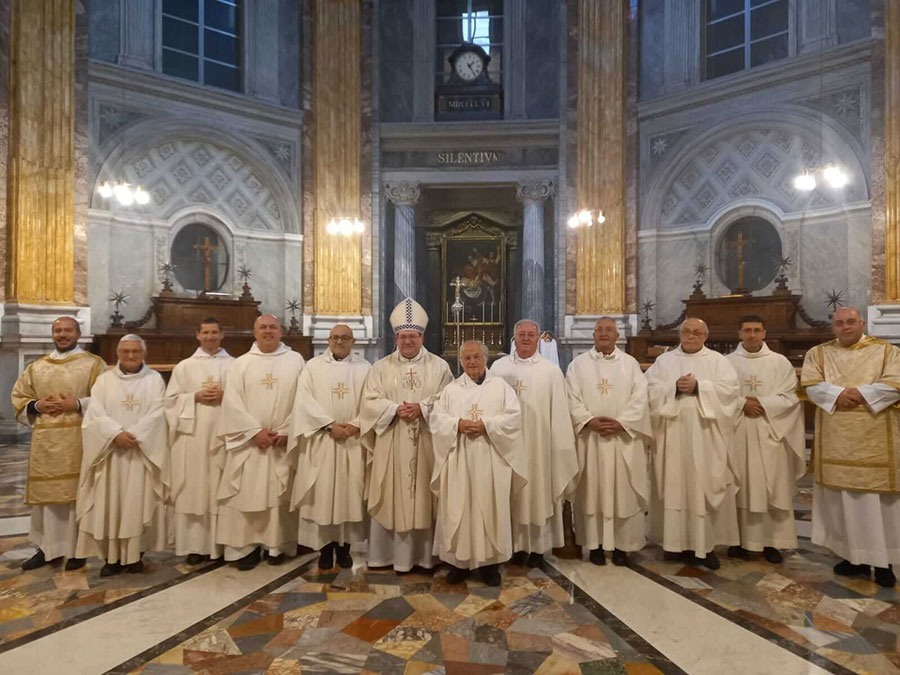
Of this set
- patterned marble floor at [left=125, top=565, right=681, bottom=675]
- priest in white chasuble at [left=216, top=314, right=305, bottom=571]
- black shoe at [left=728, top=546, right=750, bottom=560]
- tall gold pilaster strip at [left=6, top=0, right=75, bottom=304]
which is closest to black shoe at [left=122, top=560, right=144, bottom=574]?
priest in white chasuble at [left=216, top=314, right=305, bottom=571]

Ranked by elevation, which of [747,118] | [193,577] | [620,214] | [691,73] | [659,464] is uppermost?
[691,73]

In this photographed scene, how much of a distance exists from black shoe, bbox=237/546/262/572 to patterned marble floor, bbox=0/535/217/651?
0.23m

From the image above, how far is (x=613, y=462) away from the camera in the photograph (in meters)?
4.56

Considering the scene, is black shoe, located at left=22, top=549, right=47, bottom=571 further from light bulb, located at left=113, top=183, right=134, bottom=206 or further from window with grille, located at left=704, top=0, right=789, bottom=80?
window with grille, located at left=704, top=0, right=789, bottom=80

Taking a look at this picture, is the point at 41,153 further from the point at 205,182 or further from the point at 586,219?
the point at 586,219

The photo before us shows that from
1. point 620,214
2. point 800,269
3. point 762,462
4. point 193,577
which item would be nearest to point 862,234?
point 800,269

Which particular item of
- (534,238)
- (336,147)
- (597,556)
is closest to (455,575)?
(597,556)

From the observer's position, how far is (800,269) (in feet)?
36.8

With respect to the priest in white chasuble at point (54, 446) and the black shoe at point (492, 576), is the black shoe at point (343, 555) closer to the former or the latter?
the black shoe at point (492, 576)

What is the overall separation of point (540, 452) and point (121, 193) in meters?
8.54

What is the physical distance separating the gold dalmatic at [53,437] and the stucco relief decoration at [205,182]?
8.01 m

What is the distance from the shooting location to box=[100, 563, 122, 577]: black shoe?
14.1 feet

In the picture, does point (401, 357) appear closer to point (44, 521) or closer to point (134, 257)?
point (44, 521)

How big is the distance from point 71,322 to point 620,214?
33.4 ft
